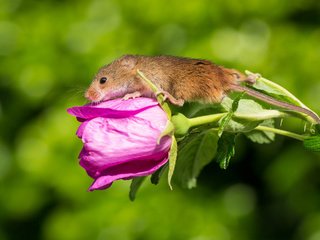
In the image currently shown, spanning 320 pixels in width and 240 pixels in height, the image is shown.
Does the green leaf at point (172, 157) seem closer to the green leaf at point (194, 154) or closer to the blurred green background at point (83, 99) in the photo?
the green leaf at point (194, 154)

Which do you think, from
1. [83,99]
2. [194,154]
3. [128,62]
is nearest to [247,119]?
[194,154]

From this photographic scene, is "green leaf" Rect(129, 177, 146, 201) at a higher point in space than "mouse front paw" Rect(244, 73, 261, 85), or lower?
lower

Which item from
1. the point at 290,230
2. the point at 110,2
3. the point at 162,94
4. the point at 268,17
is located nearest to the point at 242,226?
the point at 290,230

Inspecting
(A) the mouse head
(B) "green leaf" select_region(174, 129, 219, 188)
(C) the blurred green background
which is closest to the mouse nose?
(A) the mouse head

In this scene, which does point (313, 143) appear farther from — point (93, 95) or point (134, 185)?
point (93, 95)

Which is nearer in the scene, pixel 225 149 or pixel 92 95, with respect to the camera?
pixel 225 149

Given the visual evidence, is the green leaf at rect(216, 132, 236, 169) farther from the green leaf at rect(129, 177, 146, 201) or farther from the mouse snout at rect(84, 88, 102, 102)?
the mouse snout at rect(84, 88, 102, 102)
